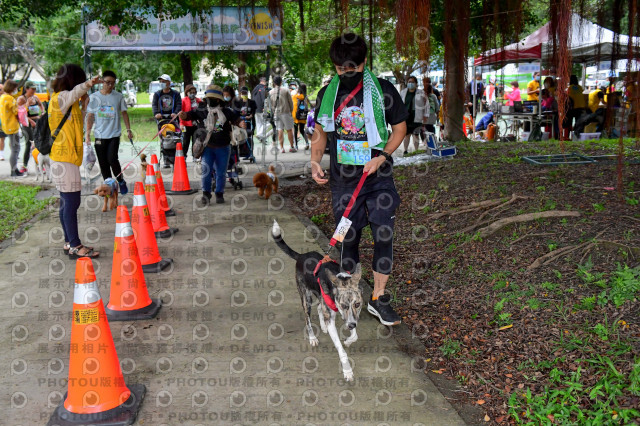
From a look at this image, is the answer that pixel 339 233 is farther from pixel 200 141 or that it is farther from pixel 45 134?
pixel 200 141

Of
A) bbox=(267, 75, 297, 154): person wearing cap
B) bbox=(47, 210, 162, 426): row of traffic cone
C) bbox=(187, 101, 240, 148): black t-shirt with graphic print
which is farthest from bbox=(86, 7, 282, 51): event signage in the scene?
bbox=(47, 210, 162, 426): row of traffic cone

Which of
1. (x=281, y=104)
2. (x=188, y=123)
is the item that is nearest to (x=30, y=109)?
(x=188, y=123)

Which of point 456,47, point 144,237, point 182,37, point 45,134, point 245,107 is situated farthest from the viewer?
point 182,37

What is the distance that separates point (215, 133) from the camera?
8.90 metres

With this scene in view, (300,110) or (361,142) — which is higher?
(300,110)

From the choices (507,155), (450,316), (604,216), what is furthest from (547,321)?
(507,155)

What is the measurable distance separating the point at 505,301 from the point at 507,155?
21.3ft

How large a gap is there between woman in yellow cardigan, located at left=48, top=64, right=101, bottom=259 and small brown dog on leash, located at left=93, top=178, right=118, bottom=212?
1303 millimetres

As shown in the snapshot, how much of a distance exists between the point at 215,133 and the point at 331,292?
5.76 meters

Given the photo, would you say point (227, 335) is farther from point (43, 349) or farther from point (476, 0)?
point (476, 0)

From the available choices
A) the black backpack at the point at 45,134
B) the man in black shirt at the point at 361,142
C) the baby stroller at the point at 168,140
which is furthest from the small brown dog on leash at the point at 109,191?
the man in black shirt at the point at 361,142

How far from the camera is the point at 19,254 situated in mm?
6684

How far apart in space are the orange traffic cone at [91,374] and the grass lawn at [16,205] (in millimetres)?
4865

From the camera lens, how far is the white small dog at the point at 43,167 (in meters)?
11.6
